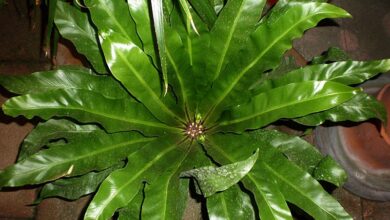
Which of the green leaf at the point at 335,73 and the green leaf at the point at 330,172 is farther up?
the green leaf at the point at 335,73

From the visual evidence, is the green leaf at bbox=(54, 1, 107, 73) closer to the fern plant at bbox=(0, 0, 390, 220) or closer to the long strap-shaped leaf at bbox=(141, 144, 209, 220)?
the fern plant at bbox=(0, 0, 390, 220)

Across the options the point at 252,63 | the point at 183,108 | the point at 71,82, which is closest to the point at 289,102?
the point at 252,63

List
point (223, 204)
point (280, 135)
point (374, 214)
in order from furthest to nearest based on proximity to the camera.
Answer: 1. point (374, 214)
2. point (280, 135)
3. point (223, 204)

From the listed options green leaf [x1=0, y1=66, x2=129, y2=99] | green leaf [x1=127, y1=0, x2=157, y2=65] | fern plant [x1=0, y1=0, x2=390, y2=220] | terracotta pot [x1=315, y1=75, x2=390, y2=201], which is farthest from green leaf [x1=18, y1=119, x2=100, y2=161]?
terracotta pot [x1=315, y1=75, x2=390, y2=201]

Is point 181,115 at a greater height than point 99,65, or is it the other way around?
point 99,65

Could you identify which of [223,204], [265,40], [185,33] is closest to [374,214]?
[223,204]

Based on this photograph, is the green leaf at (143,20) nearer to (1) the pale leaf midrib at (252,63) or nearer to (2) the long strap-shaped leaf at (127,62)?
(2) the long strap-shaped leaf at (127,62)

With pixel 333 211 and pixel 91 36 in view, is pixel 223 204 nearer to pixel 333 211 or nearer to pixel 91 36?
A: pixel 333 211

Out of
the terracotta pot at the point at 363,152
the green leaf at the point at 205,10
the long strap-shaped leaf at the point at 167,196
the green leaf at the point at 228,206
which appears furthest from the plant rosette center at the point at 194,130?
the terracotta pot at the point at 363,152
